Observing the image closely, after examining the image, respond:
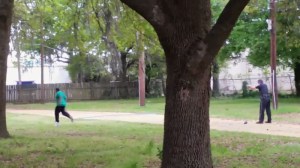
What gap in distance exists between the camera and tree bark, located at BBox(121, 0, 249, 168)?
6934 mm

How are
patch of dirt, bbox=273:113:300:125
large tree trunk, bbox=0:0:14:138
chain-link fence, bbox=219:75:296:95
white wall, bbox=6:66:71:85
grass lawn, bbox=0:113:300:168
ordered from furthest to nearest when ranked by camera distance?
white wall, bbox=6:66:71:85 < chain-link fence, bbox=219:75:296:95 < patch of dirt, bbox=273:113:300:125 < large tree trunk, bbox=0:0:14:138 < grass lawn, bbox=0:113:300:168

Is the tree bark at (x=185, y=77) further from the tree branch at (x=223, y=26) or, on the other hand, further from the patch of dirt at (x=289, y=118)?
the patch of dirt at (x=289, y=118)

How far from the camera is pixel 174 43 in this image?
7090 mm

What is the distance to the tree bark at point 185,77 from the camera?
22.7 feet

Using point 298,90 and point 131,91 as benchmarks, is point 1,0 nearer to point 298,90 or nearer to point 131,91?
point 298,90

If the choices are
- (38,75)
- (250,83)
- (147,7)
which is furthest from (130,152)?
(38,75)

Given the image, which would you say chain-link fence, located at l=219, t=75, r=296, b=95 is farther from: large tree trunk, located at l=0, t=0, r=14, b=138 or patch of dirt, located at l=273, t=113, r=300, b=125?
large tree trunk, located at l=0, t=0, r=14, b=138

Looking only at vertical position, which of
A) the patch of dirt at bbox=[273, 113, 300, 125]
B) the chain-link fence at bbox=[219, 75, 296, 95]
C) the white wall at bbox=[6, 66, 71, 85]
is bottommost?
the patch of dirt at bbox=[273, 113, 300, 125]

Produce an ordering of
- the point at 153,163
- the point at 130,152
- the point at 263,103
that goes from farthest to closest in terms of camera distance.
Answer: the point at 263,103 < the point at 130,152 < the point at 153,163

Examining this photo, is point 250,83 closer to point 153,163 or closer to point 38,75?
point 38,75

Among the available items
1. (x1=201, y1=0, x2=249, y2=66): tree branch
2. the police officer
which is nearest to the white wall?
the police officer

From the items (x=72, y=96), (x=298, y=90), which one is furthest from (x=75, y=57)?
(x=298, y=90)

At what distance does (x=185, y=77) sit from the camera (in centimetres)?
693

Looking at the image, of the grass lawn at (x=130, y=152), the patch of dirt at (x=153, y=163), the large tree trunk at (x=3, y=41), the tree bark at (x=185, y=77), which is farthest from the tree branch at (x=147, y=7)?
the large tree trunk at (x=3, y=41)
